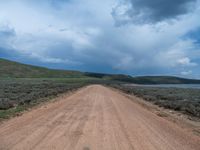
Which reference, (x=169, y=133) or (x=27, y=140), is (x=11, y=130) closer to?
(x=27, y=140)

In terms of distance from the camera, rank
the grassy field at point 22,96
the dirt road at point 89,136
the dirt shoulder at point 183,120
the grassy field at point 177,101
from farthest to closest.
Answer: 1. the grassy field at point 177,101
2. the grassy field at point 22,96
3. the dirt shoulder at point 183,120
4. the dirt road at point 89,136

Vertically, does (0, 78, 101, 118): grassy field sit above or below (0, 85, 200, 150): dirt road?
below

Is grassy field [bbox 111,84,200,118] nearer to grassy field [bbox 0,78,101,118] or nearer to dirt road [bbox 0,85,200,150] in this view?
dirt road [bbox 0,85,200,150]

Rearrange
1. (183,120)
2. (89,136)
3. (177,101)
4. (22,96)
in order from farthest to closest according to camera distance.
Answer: (22,96) < (177,101) < (183,120) < (89,136)

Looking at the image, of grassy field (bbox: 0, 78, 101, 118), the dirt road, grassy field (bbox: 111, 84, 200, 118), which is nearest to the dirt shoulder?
grassy field (bbox: 111, 84, 200, 118)

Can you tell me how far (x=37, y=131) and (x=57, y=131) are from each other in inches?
30.1

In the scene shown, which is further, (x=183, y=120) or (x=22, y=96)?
(x=22, y=96)

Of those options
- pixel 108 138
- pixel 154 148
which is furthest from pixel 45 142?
pixel 154 148

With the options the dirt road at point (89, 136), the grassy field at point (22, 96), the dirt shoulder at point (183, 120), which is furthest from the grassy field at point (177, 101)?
the grassy field at point (22, 96)

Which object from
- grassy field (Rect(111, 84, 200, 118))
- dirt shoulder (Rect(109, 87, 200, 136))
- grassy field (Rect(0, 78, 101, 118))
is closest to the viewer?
dirt shoulder (Rect(109, 87, 200, 136))

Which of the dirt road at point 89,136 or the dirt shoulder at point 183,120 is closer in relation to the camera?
the dirt road at point 89,136

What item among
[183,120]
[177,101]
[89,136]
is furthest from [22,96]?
[89,136]

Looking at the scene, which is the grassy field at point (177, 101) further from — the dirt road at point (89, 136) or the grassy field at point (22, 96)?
the grassy field at point (22, 96)

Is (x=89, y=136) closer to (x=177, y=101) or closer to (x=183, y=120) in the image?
(x=183, y=120)
